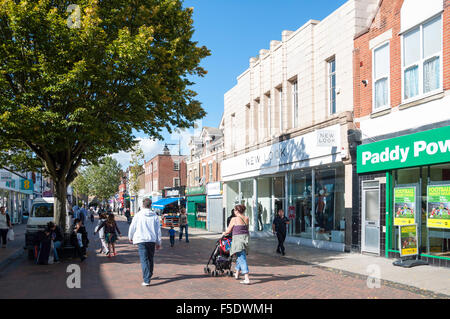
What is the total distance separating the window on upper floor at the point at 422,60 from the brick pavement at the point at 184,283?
6.02 metres

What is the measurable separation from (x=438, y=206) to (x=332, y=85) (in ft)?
25.5

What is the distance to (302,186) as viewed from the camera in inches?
747

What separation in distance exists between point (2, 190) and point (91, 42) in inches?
1086

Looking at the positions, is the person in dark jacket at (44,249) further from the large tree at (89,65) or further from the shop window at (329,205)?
the shop window at (329,205)

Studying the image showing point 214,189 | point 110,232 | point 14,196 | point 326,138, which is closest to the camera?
point 110,232

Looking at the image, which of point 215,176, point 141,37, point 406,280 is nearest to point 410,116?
point 406,280

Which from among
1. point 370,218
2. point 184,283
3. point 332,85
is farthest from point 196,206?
point 184,283

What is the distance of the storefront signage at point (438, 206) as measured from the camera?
11031 millimetres

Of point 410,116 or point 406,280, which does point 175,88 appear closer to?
point 410,116

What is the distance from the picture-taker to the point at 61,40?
1245 cm

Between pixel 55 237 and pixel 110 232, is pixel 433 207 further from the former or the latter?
pixel 55 237

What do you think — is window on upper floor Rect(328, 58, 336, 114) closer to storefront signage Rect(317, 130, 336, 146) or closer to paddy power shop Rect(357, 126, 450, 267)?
storefront signage Rect(317, 130, 336, 146)

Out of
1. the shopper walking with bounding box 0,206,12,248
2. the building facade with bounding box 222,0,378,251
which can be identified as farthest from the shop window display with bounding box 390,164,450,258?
the shopper walking with bounding box 0,206,12,248

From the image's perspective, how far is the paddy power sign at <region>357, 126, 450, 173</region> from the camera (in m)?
11.1
